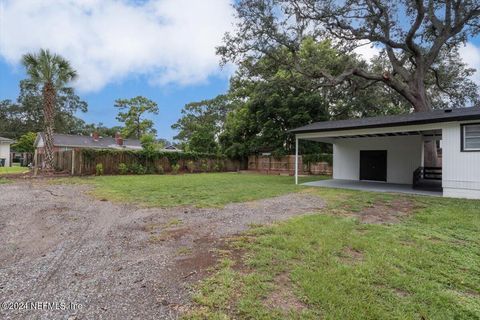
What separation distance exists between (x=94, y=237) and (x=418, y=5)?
1824cm

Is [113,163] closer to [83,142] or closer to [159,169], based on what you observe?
[159,169]

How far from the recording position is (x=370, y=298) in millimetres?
2424

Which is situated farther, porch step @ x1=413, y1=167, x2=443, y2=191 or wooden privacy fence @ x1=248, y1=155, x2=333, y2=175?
wooden privacy fence @ x1=248, y1=155, x2=333, y2=175

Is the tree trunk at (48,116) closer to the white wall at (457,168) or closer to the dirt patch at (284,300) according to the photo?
the dirt patch at (284,300)

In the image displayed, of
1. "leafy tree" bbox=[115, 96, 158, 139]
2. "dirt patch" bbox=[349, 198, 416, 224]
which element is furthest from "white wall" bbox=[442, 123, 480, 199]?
"leafy tree" bbox=[115, 96, 158, 139]

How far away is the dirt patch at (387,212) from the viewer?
559 cm

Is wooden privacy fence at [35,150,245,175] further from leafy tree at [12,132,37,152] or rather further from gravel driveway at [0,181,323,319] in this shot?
leafy tree at [12,132,37,152]

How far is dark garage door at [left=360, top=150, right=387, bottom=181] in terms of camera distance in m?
14.5

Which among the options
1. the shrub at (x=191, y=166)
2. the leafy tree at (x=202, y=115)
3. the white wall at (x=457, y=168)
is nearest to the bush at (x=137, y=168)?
the shrub at (x=191, y=166)

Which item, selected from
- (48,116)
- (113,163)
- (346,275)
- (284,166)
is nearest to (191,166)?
(113,163)

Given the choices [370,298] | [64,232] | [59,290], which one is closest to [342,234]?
[370,298]

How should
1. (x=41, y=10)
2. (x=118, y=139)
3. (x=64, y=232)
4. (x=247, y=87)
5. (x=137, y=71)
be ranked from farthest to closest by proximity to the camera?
(x=118, y=139)
(x=247, y=87)
(x=137, y=71)
(x=41, y=10)
(x=64, y=232)

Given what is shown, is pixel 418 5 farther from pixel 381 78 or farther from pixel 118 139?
pixel 118 139

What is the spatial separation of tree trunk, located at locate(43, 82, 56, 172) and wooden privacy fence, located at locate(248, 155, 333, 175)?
1418 centimetres
